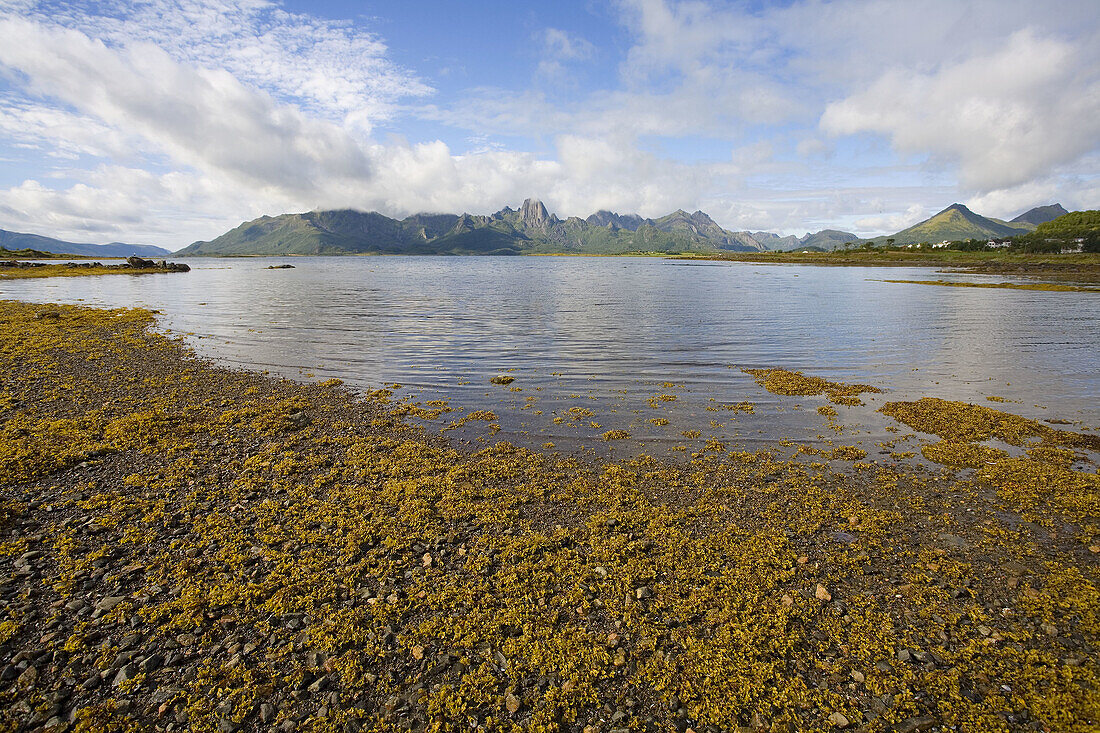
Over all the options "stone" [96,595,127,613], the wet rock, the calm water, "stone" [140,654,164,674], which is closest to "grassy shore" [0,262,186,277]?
the calm water

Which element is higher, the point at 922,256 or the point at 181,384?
the point at 922,256

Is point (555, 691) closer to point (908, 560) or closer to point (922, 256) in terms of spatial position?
point (908, 560)

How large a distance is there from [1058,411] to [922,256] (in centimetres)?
21799

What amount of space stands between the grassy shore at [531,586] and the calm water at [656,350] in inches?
165

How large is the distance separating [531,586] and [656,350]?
23.6m

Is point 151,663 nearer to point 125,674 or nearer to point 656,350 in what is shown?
point 125,674

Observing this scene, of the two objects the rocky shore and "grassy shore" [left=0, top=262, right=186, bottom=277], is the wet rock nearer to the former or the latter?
"grassy shore" [left=0, top=262, right=186, bottom=277]

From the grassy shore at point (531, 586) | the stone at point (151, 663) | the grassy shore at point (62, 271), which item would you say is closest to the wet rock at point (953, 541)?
the grassy shore at point (531, 586)

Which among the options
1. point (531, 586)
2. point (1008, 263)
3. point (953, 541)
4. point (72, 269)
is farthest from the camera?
point (1008, 263)

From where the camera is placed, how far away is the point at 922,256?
7451 inches

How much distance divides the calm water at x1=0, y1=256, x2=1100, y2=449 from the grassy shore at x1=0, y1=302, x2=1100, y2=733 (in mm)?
4192

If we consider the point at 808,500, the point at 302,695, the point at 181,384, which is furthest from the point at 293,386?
the point at 808,500

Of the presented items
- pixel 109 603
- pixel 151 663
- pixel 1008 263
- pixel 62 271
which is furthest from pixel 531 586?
pixel 1008 263

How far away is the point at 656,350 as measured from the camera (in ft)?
100
